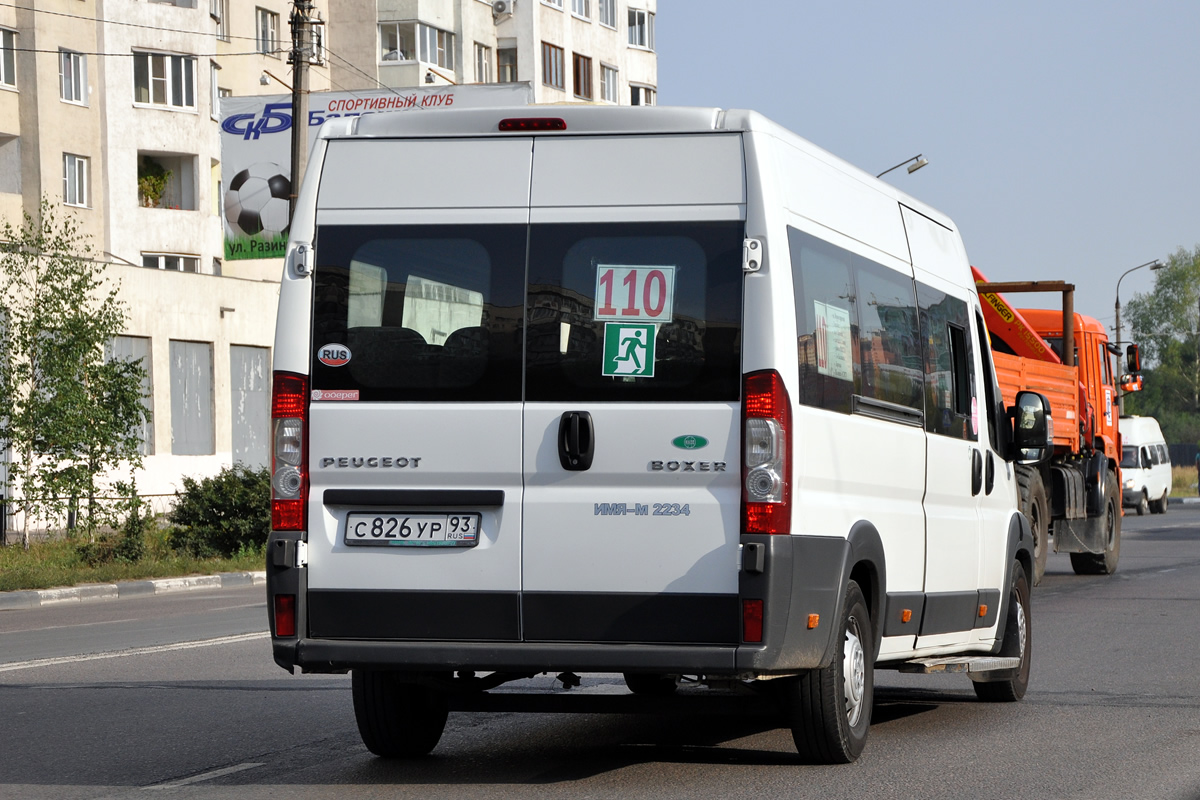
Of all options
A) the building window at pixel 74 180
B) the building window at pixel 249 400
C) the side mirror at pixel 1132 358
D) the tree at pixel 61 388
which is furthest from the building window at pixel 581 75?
the side mirror at pixel 1132 358

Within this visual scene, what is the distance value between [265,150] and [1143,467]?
27.1 meters

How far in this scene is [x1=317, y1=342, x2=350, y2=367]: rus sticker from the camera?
7.29 m

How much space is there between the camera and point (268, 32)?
57.2 meters

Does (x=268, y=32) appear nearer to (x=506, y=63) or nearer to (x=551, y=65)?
(x=506, y=63)

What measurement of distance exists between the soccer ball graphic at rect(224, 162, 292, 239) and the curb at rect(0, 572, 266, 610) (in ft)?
21.7

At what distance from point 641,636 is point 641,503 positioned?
1.70ft

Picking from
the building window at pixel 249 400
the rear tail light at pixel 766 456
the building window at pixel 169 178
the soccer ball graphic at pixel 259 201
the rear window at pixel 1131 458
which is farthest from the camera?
the building window at pixel 169 178

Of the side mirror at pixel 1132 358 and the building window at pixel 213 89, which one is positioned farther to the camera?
the building window at pixel 213 89

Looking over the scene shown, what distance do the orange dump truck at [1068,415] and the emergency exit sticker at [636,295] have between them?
10.3m

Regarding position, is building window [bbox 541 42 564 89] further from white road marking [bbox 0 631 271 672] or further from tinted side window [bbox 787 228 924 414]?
tinted side window [bbox 787 228 924 414]

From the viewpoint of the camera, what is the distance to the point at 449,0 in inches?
2304

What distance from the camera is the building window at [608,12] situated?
210ft

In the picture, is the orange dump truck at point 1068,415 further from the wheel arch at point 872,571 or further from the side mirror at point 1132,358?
the wheel arch at point 872,571

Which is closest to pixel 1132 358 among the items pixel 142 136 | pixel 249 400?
pixel 249 400
